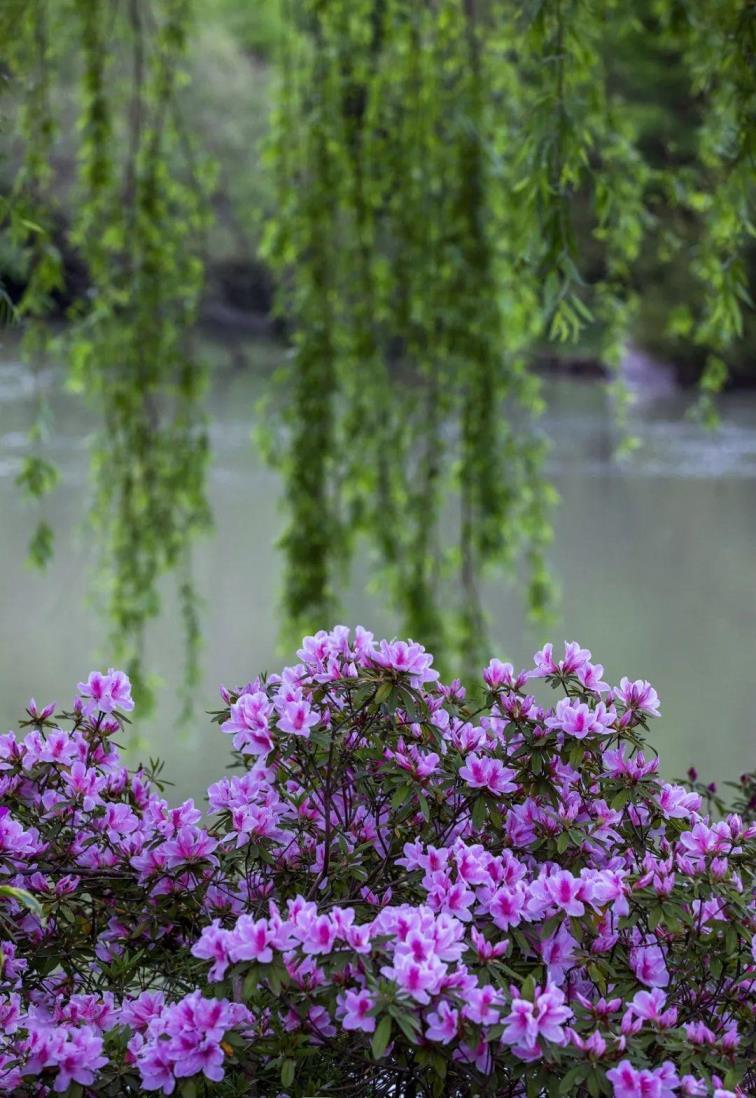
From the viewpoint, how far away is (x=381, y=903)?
1008 mm

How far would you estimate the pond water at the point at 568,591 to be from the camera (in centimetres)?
506

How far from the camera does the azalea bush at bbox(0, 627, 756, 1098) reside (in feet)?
2.88

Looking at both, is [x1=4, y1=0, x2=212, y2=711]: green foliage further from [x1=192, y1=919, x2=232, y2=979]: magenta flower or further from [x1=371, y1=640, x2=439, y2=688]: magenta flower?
[x1=192, y1=919, x2=232, y2=979]: magenta flower

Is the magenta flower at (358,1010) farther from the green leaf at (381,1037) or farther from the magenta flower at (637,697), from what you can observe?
the magenta flower at (637,697)

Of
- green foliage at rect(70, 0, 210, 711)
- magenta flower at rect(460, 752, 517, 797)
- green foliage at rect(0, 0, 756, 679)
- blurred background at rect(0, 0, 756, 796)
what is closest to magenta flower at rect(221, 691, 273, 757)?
magenta flower at rect(460, 752, 517, 797)

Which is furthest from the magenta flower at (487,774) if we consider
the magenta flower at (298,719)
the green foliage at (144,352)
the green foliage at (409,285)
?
the green foliage at (144,352)

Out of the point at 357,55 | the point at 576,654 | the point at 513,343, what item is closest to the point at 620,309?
the point at 513,343

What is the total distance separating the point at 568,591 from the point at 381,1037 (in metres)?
6.03

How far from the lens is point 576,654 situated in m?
1.12

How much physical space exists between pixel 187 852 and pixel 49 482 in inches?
83.9

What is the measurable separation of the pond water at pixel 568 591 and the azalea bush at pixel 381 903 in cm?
215

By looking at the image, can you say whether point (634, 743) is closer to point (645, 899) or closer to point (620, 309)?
point (645, 899)

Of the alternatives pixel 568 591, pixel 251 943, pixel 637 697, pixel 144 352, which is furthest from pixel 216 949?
pixel 568 591

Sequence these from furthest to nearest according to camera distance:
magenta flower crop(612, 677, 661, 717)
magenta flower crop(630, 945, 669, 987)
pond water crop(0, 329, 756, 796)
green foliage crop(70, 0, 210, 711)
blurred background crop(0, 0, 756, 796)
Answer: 1. pond water crop(0, 329, 756, 796)
2. green foliage crop(70, 0, 210, 711)
3. blurred background crop(0, 0, 756, 796)
4. magenta flower crop(612, 677, 661, 717)
5. magenta flower crop(630, 945, 669, 987)
